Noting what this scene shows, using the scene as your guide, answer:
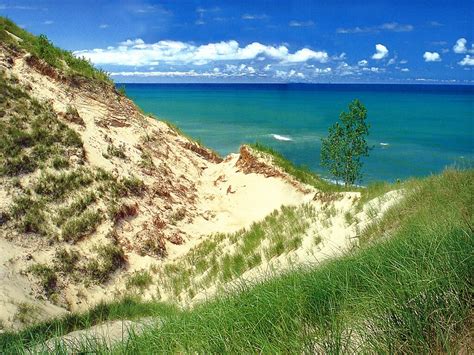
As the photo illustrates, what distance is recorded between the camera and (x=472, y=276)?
4320 millimetres

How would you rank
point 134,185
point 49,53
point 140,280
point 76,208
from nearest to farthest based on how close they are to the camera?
point 140,280, point 76,208, point 134,185, point 49,53

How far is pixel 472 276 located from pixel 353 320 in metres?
1.21

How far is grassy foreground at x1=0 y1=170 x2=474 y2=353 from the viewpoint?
12.2 ft

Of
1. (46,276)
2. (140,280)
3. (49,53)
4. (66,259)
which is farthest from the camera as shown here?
(49,53)

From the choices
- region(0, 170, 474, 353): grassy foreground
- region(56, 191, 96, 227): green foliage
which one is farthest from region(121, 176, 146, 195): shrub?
region(0, 170, 474, 353): grassy foreground

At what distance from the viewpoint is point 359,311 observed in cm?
416

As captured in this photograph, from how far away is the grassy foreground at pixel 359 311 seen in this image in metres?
3.71

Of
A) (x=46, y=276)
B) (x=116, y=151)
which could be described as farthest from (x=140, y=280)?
(x=116, y=151)

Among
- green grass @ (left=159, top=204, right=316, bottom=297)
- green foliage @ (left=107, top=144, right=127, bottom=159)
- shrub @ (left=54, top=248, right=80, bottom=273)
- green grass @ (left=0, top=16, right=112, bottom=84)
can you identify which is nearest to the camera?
green grass @ (left=159, top=204, right=316, bottom=297)

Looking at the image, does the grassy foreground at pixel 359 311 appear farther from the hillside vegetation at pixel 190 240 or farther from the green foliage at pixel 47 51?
the green foliage at pixel 47 51

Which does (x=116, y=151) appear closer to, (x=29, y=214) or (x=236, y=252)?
(x=29, y=214)

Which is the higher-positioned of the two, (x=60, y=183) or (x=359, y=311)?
(x=359, y=311)

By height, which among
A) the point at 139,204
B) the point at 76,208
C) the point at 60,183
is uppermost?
the point at 60,183

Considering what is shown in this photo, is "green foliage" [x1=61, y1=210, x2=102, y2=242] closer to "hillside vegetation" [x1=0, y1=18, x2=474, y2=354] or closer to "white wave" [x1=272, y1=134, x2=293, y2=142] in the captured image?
"hillside vegetation" [x1=0, y1=18, x2=474, y2=354]
